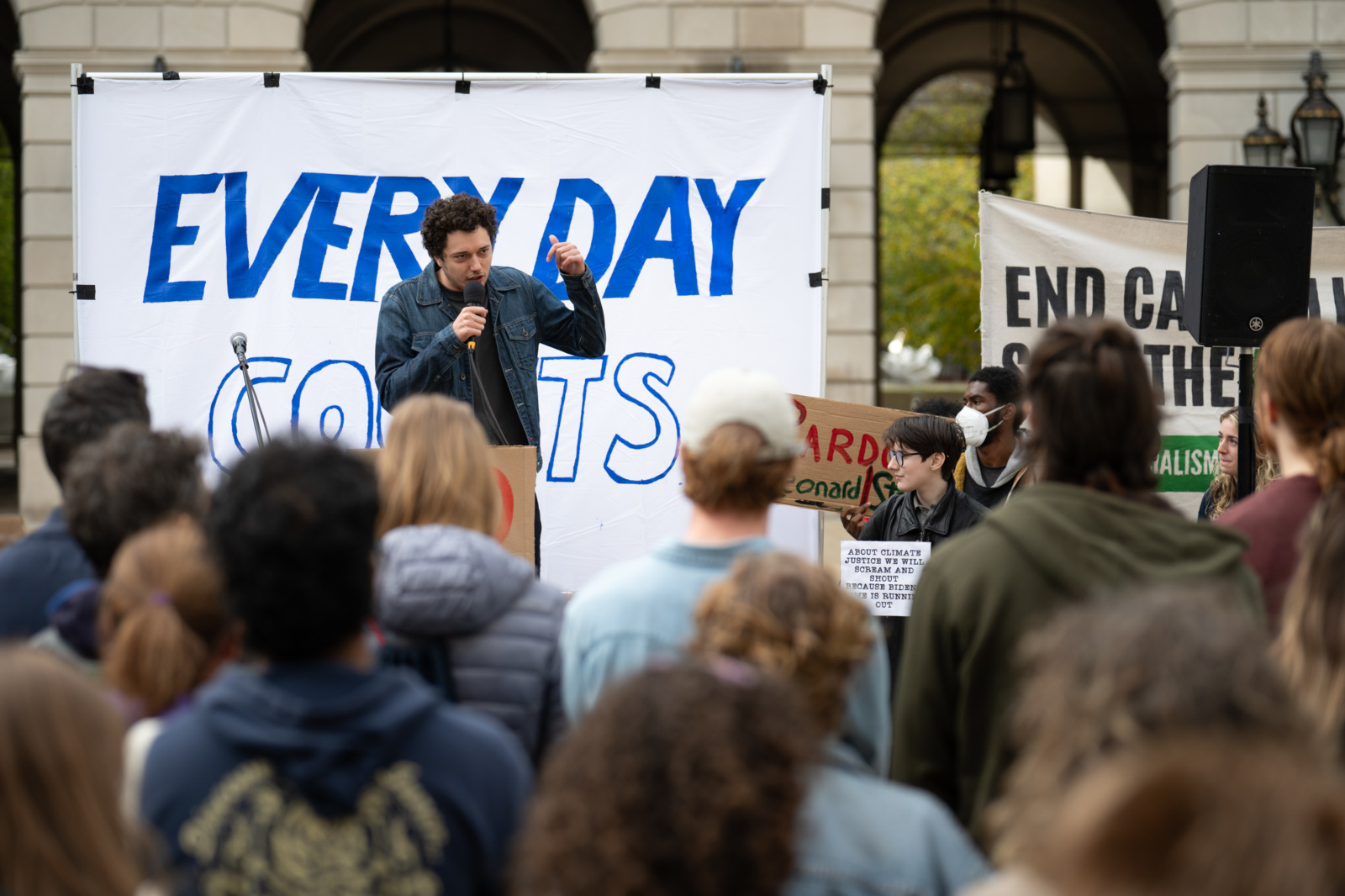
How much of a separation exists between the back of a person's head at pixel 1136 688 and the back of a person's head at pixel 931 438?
12.6 ft

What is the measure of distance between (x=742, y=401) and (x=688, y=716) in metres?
1.13

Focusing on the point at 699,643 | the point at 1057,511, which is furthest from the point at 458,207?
the point at 699,643

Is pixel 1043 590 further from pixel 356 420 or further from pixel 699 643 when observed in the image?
pixel 356 420

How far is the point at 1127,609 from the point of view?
4.31 feet

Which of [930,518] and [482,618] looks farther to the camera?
[930,518]

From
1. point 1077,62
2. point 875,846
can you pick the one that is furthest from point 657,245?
point 1077,62

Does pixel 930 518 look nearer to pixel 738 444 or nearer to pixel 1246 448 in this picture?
pixel 1246 448

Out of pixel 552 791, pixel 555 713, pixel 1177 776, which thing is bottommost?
pixel 555 713

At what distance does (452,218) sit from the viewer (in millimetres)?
4977

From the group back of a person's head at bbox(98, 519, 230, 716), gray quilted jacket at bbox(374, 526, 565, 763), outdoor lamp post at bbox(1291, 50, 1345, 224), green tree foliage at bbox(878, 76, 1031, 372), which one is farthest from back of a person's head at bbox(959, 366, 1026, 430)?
green tree foliage at bbox(878, 76, 1031, 372)

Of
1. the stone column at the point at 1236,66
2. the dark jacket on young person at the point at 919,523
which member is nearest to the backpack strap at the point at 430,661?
the dark jacket on young person at the point at 919,523

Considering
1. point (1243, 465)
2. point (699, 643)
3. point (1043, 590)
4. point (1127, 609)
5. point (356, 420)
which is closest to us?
point (1127, 609)

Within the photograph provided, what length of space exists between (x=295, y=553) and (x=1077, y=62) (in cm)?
1993

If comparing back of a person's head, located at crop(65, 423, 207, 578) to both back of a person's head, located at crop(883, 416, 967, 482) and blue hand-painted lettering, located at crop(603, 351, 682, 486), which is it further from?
blue hand-painted lettering, located at crop(603, 351, 682, 486)
